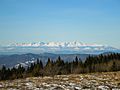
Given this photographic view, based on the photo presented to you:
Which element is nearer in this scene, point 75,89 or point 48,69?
point 75,89

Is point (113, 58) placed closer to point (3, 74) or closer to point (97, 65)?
point (97, 65)

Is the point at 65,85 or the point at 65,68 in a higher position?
the point at 65,85

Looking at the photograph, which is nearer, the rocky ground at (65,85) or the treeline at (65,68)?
the rocky ground at (65,85)

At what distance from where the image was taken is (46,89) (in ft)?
87.3

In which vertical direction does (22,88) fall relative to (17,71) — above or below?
above

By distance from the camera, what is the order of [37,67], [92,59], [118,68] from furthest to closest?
[92,59], [37,67], [118,68]

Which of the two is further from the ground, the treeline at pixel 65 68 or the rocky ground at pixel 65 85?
the rocky ground at pixel 65 85

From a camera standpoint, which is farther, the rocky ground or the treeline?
the treeline

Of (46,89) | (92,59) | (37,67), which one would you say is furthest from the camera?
(92,59)

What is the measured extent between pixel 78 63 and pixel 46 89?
85.1 metres

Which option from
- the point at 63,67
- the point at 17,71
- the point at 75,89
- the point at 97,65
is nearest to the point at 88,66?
the point at 97,65

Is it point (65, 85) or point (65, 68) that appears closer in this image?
point (65, 85)

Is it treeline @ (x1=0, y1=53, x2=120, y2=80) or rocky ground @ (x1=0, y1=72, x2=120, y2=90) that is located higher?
rocky ground @ (x1=0, y1=72, x2=120, y2=90)

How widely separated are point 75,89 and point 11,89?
7.05m
